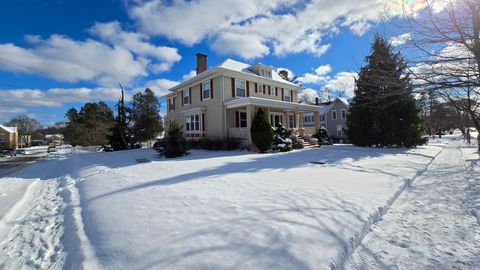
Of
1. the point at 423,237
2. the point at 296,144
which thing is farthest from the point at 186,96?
the point at 423,237

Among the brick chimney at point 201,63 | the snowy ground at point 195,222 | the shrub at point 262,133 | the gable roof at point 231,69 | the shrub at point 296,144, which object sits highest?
the brick chimney at point 201,63

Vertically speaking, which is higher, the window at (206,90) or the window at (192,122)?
the window at (206,90)

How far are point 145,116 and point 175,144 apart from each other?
1961cm

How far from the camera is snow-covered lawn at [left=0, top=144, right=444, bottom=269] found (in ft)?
9.80

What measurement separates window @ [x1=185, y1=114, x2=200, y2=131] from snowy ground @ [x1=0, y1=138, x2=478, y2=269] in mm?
14462

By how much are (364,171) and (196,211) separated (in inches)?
263

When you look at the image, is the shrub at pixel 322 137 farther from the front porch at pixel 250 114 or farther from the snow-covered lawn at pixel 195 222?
the snow-covered lawn at pixel 195 222

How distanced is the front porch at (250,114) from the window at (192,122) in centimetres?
364

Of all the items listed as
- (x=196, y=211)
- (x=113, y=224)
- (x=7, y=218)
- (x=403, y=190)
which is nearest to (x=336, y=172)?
(x=403, y=190)

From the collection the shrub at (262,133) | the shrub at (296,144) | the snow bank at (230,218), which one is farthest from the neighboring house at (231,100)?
the snow bank at (230,218)

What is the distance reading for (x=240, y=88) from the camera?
2008 centimetres

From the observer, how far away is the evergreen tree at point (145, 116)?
1182 inches

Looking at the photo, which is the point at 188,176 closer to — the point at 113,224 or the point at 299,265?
the point at 113,224

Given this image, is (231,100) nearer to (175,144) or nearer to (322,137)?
(175,144)
